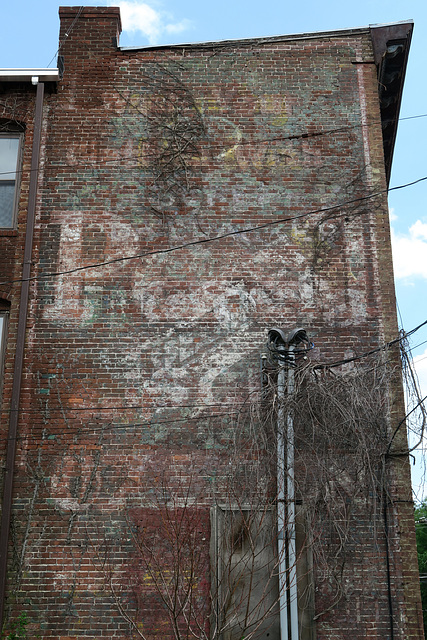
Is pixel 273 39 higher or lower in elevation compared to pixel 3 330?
higher

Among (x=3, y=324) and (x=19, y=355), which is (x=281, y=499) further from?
(x=3, y=324)

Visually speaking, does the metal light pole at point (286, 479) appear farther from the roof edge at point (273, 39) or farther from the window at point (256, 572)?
the roof edge at point (273, 39)

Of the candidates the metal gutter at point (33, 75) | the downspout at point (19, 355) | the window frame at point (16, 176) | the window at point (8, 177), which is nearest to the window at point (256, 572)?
the downspout at point (19, 355)

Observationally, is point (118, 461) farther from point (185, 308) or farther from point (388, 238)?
point (388, 238)

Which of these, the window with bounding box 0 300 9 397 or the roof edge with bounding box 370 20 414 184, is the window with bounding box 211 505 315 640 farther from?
the roof edge with bounding box 370 20 414 184

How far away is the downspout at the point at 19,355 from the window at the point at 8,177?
38 centimetres

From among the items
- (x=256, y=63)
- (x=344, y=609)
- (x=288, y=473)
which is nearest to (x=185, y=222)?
(x=256, y=63)

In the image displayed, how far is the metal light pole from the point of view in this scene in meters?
8.27

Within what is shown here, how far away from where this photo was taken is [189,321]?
988 cm

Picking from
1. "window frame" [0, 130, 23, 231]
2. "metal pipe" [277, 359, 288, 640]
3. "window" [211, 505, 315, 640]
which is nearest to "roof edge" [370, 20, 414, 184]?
"metal pipe" [277, 359, 288, 640]

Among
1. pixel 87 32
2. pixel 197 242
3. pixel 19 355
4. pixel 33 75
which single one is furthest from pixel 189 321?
pixel 87 32

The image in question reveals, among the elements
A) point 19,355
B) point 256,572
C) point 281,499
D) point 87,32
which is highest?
point 87,32

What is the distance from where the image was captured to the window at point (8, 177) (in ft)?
34.9

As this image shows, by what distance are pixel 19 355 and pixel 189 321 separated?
2345 mm
